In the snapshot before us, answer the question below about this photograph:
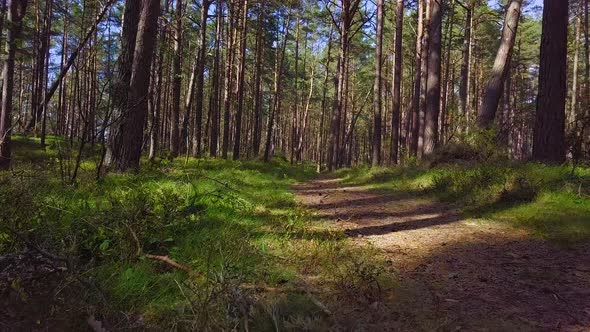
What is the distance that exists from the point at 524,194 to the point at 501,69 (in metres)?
5.39

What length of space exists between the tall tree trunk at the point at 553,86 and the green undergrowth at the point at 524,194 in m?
0.68

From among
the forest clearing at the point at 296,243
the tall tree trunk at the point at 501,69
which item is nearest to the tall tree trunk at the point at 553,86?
the forest clearing at the point at 296,243

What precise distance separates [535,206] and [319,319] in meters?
4.35

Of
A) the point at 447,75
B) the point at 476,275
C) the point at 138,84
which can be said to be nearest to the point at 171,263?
the point at 476,275

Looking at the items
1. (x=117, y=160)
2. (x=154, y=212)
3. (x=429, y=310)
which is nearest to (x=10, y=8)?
(x=117, y=160)

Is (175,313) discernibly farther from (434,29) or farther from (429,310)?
(434,29)

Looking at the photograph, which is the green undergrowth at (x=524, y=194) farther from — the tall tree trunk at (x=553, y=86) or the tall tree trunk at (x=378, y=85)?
the tall tree trunk at (x=378, y=85)

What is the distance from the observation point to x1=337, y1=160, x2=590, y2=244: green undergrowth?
4.77 m

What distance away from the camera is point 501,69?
1017cm

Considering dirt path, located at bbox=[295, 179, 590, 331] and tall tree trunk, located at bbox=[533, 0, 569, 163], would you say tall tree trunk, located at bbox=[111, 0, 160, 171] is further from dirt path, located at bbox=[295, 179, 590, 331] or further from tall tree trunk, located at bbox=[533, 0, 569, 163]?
tall tree trunk, located at bbox=[533, 0, 569, 163]

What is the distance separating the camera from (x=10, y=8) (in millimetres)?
10719

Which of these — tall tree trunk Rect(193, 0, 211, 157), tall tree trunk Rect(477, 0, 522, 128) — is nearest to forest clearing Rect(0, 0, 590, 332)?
tall tree trunk Rect(477, 0, 522, 128)

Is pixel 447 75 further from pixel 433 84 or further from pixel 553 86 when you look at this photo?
pixel 553 86

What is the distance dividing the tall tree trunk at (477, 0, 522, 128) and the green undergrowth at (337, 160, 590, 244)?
1.93 meters
